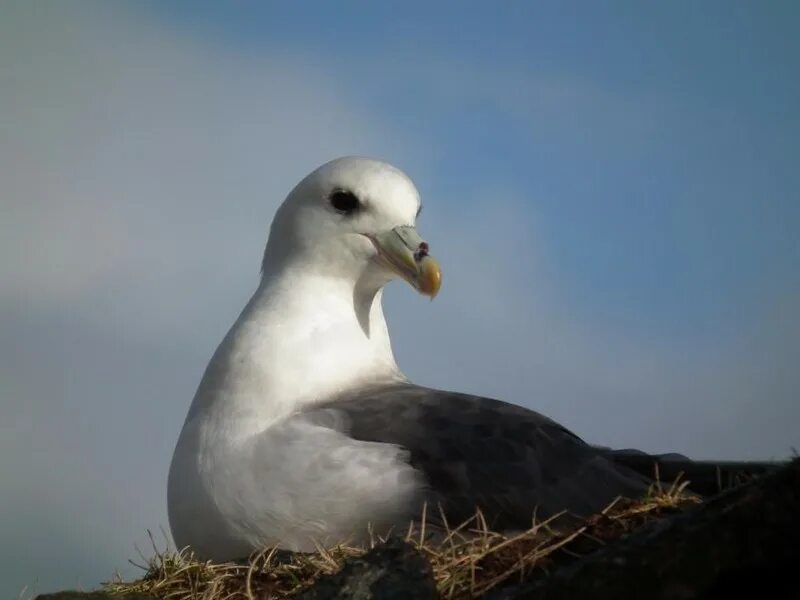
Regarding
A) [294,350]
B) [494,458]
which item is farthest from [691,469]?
[294,350]

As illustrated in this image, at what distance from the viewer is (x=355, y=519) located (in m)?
4.48

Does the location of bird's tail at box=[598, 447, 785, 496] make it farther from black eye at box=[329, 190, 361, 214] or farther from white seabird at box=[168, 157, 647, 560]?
black eye at box=[329, 190, 361, 214]

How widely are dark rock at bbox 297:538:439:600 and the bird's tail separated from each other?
45.2 inches

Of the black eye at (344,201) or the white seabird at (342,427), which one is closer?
the white seabird at (342,427)

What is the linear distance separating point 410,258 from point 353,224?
1.54 feet

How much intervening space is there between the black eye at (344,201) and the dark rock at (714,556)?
12.7ft

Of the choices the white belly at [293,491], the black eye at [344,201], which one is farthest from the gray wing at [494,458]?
the black eye at [344,201]

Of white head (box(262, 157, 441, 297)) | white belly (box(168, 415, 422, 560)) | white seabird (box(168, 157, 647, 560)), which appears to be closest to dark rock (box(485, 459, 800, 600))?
white seabird (box(168, 157, 647, 560))

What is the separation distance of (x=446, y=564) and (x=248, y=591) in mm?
905

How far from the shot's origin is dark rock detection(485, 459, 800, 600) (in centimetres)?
207

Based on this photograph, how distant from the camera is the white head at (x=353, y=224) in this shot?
5762mm

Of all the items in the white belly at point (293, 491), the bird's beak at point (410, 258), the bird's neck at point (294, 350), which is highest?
the bird's beak at point (410, 258)

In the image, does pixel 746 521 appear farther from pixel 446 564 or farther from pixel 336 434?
pixel 336 434

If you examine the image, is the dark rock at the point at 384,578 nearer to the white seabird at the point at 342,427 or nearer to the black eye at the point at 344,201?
the white seabird at the point at 342,427
